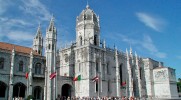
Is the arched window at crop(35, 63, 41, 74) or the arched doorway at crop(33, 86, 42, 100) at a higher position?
the arched window at crop(35, 63, 41, 74)

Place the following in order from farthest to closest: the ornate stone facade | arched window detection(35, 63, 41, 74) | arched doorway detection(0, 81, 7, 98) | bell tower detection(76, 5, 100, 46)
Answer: bell tower detection(76, 5, 100, 46) → arched window detection(35, 63, 41, 74) → the ornate stone facade → arched doorway detection(0, 81, 7, 98)

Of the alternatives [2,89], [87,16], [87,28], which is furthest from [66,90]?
[87,16]

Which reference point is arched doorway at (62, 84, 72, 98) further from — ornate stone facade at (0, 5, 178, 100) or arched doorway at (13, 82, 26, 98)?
arched doorway at (13, 82, 26, 98)

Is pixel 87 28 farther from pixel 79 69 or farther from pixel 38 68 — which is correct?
pixel 38 68

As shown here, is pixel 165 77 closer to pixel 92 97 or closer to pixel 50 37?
pixel 92 97

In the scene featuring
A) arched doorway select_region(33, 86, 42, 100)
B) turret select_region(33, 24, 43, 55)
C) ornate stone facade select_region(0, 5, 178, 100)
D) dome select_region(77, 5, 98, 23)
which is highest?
dome select_region(77, 5, 98, 23)

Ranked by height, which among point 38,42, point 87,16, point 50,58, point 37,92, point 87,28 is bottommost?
point 37,92

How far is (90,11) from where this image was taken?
172 feet

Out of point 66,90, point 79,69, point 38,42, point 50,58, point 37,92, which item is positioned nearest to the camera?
point 50,58

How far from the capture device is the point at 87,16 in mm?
51688

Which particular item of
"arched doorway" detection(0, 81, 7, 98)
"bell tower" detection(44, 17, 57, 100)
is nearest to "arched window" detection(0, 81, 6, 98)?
"arched doorway" detection(0, 81, 7, 98)

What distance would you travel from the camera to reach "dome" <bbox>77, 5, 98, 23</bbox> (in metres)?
51.4

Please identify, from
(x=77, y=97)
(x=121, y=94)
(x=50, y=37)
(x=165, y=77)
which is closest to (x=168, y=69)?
(x=165, y=77)

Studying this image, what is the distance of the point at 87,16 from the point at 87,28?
3.00 meters
